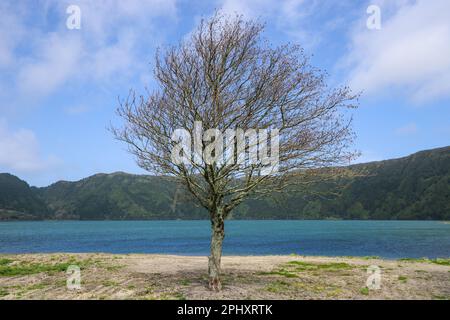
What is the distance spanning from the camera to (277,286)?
65.1 feet

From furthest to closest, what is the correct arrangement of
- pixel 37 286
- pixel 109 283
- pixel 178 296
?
1. pixel 109 283
2. pixel 37 286
3. pixel 178 296

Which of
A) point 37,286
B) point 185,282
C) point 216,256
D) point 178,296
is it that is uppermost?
point 216,256

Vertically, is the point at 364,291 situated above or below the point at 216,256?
below

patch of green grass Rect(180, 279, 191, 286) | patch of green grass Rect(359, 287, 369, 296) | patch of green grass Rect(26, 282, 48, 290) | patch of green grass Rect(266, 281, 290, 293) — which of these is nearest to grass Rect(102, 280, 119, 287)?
patch of green grass Rect(26, 282, 48, 290)

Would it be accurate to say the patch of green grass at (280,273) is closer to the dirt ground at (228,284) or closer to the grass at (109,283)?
the dirt ground at (228,284)

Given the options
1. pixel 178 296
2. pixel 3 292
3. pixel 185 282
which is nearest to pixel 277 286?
pixel 185 282

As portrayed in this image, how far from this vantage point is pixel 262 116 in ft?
62.0

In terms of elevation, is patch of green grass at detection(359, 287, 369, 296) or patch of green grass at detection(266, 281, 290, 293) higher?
patch of green grass at detection(359, 287, 369, 296)

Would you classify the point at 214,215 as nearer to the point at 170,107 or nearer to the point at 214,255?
the point at 214,255

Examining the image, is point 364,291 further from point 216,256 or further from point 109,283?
point 109,283

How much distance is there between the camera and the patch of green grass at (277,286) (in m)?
18.8

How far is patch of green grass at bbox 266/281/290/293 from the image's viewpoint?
18766 millimetres

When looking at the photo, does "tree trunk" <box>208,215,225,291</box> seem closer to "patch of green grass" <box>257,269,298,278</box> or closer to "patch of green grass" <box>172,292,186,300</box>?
"patch of green grass" <box>172,292,186,300</box>
